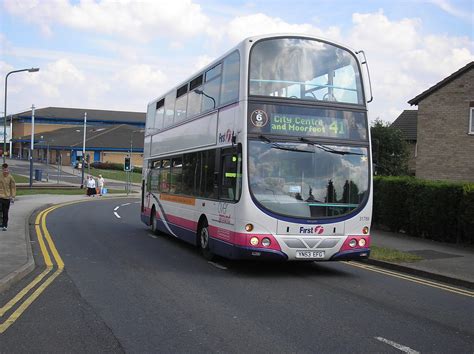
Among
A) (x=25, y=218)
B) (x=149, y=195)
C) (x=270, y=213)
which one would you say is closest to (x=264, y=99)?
(x=270, y=213)

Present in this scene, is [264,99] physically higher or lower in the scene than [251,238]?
higher

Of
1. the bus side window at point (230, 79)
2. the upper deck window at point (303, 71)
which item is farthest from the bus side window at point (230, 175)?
the upper deck window at point (303, 71)

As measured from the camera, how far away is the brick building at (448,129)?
84.8 ft

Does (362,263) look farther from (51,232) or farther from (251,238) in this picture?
(51,232)

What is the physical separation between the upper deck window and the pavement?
3.55 meters

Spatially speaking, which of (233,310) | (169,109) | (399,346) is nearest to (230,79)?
(233,310)

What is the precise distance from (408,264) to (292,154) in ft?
12.3

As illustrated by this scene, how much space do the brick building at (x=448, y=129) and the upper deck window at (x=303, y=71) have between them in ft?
58.1

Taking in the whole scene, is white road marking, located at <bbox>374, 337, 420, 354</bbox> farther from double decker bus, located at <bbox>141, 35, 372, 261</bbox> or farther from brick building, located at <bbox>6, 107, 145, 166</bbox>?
brick building, located at <bbox>6, 107, 145, 166</bbox>

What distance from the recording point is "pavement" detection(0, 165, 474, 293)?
9398mm

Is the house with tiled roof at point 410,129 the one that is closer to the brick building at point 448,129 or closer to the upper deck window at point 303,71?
the brick building at point 448,129

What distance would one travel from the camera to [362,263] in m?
12.2

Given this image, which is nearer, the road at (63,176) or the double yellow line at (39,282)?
the double yellow line at (39,282)

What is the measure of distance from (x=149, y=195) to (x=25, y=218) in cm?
509
